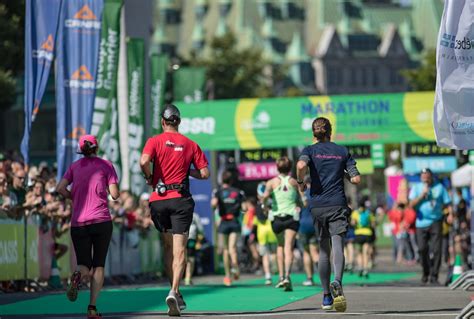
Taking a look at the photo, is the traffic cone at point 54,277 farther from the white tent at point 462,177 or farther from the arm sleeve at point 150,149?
the white tent at point 462,177

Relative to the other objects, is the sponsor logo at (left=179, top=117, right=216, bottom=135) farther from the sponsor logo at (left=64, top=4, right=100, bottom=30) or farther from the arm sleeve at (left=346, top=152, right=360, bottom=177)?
the arm sleeve at (left=346, top=152, right=360, bottom=177)

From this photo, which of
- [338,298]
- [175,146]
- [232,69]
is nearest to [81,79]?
[175,146]

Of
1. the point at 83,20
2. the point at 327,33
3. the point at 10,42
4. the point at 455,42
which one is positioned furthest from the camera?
the point at 327,33

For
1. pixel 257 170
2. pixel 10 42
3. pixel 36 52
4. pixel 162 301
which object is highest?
pixel 10 42

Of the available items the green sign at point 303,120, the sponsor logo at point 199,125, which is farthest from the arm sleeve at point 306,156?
the sponsor logo at point 199,125

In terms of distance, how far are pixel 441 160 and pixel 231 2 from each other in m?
116

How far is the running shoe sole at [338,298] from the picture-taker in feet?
46.7

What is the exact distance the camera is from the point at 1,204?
20.9 metres

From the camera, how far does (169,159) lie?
48.2 feet

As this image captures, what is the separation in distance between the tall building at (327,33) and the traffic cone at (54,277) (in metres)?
137

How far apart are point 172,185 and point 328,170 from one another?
1647mm

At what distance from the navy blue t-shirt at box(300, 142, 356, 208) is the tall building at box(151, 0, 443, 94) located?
477ft

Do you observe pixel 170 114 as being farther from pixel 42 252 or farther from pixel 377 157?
pixel 377 157

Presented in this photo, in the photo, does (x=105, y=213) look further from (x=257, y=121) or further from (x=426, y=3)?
(x=426, y=3)
